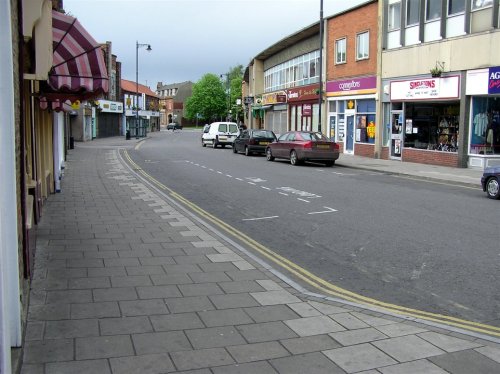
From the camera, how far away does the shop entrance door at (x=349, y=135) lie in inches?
1198

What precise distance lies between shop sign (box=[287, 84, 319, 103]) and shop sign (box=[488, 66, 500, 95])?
1476 cm

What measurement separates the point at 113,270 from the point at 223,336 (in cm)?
238

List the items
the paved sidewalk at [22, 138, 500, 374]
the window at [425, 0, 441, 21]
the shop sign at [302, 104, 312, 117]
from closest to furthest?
1. the paved sidewalk at [22, 138, 500, 374]
2. the window at [425, 0, 441, 21]
3. the shop sign at [302, 104, 312, 117]

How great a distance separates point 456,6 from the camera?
2158cm

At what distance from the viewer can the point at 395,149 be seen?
26.0 meters

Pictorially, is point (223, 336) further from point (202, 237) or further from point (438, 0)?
point (438, 0)

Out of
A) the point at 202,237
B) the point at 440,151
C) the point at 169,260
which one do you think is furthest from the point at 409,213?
the point at 440,151

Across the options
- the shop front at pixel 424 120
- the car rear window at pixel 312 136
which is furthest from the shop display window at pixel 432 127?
the car rear window at pixel 312 136

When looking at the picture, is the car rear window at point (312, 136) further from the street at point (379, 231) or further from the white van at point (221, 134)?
the white van at point (221, 134)

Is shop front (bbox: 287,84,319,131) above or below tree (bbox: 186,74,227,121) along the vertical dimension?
below

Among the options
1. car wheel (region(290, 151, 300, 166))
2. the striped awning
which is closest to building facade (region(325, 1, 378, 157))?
car wheel (region(290, 151, 300, 166))

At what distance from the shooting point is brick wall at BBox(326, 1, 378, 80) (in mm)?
27734

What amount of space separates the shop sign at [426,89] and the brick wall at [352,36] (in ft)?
8.84

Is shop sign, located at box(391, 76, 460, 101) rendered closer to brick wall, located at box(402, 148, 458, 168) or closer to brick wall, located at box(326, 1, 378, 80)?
brick wall, located at box(402, 148, 458, 168)
